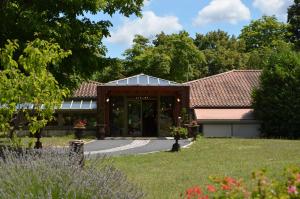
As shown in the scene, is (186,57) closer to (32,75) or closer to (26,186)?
(32,75)

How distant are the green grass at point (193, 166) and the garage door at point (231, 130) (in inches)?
490

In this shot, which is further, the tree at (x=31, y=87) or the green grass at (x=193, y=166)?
the green grass at (x=193, y=166)

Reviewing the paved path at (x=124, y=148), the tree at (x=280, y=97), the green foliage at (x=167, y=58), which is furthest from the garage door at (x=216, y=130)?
the green foliage at (x=167, y=58)

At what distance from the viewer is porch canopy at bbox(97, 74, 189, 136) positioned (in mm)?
33688

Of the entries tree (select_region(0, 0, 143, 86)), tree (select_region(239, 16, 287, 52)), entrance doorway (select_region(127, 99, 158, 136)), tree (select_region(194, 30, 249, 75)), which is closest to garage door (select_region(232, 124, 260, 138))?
entrance doorway (select_region(127, 99, 158, 136))

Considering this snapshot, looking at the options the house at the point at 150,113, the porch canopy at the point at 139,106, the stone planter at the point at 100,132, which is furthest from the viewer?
the house at the point at 150,113

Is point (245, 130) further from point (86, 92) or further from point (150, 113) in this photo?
point (86, 92)

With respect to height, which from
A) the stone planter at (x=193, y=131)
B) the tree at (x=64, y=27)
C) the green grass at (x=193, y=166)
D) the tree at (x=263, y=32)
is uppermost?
the tree at (x=263, y=32)

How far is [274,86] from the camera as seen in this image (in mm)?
33188

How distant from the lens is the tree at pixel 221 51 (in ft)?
193

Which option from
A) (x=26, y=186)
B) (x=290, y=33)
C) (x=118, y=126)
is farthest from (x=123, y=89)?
(x=290, y=33)

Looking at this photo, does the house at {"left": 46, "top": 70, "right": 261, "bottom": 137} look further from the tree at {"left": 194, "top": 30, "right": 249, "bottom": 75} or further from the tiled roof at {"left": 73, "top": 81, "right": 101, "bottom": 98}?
the tree at {"left": 194, "top": 30, "right": 249, "bottom": 75}

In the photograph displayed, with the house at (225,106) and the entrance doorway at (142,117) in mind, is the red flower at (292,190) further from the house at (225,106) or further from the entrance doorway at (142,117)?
the entrance doorway at (142,117)

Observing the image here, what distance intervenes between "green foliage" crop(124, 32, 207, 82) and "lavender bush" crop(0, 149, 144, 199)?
1643 inches
